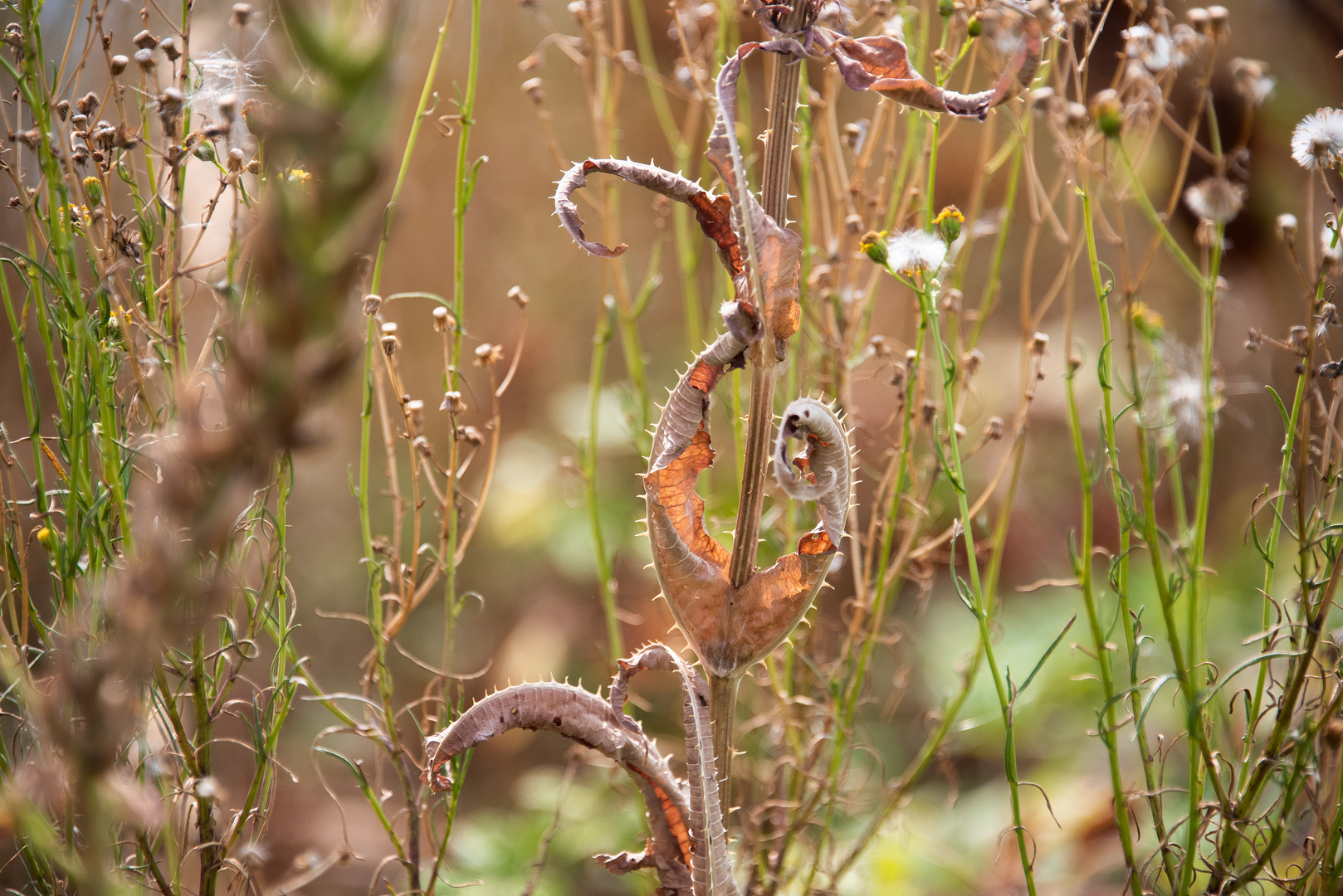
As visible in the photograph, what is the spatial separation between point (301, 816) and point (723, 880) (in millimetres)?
1802

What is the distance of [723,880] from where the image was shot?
1.59 feet

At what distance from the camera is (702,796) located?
1.52ft

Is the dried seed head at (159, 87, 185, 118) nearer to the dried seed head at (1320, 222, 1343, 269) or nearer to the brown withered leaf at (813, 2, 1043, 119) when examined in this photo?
the brown withered leaf at (813, 2, 1043, 119)

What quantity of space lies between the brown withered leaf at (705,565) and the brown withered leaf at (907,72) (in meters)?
0.15

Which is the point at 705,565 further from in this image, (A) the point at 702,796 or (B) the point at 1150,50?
(B) the point at 1150,50

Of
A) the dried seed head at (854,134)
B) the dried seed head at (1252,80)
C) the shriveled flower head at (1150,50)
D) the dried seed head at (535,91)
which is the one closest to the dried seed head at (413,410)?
the dried seed head at (535,91)

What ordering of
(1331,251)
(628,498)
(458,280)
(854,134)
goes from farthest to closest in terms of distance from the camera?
1. (628,498)
2. (854,134)
3. (458,280)
4. (1331,251)

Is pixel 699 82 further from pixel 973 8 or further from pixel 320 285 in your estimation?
pixel 320 285

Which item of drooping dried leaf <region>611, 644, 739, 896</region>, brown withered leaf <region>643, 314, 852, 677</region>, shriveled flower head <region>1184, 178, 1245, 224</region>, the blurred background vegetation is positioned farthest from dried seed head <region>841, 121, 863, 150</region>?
drooping dried leaf <region>611, 644, 739, 896</region>

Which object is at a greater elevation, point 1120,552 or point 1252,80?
point 1252,80

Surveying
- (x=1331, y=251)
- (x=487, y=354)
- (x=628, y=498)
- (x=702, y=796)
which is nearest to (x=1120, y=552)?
(x=1331, y=251)

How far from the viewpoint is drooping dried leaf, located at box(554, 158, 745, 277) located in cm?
45

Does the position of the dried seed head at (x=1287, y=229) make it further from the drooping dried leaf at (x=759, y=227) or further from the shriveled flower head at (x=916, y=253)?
the drooping dried leaf at (x=759, y=227)

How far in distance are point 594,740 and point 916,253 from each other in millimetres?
363
